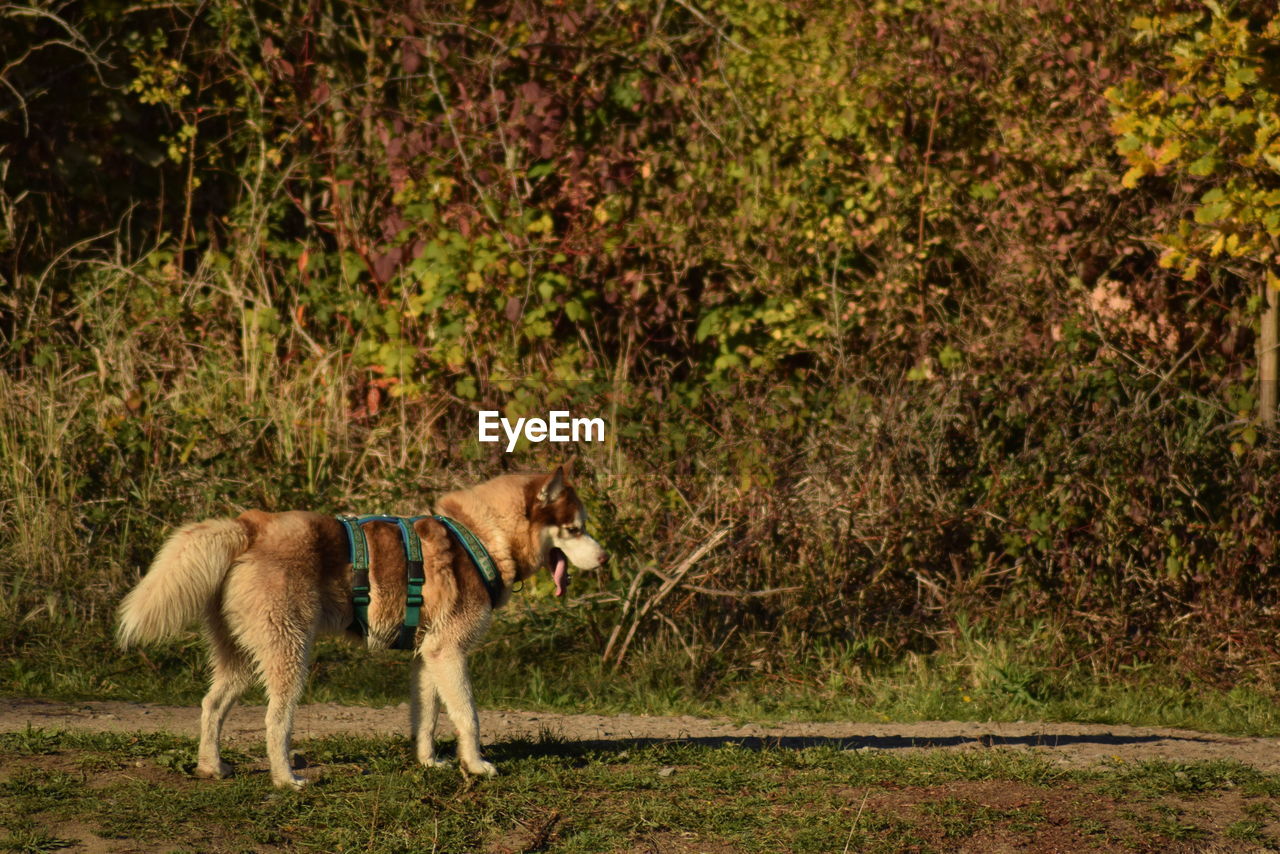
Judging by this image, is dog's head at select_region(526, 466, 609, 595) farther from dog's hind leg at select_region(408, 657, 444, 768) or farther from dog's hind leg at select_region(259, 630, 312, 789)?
dog's hind leg at select_region(259, 630, 312, 789)

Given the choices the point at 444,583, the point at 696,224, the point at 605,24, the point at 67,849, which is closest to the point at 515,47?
the point at 605,24

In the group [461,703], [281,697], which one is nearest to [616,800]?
[461,703]

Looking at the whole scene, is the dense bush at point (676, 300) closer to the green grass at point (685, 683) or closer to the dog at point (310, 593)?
the green grass at point (685, 683)

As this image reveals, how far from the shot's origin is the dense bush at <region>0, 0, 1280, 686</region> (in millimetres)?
8523

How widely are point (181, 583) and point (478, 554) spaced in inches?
48.1

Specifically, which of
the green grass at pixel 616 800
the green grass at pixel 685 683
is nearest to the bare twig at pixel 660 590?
the green grass at pixel 685 683

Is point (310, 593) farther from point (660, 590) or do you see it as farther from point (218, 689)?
point (660, 590)

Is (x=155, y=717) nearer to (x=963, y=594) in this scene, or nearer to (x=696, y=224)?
(x=963, y=594)

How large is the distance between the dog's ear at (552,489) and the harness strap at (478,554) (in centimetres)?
33

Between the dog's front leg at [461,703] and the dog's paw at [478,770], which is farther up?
the dog's front leg at [461,703]

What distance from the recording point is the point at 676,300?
11172 millimetres

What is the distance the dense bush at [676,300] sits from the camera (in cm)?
852

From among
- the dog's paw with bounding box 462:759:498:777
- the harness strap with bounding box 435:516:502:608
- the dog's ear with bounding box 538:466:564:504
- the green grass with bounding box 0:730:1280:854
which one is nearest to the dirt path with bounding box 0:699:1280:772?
the green grass with bounding box 0:730:1280:854

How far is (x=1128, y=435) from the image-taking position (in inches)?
333
